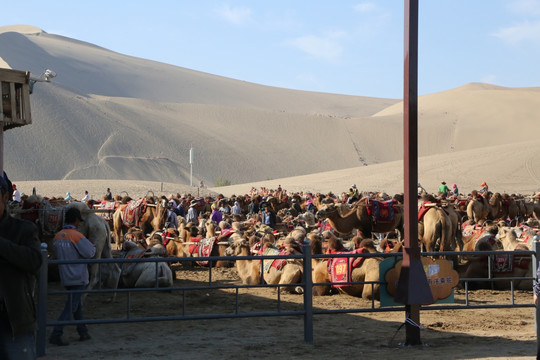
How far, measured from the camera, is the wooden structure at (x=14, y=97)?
428 inches

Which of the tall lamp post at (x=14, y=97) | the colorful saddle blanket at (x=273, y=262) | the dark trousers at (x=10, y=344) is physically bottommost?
the dark trousers at (x=10, y=344)

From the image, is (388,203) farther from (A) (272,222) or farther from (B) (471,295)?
(A) (272,222)

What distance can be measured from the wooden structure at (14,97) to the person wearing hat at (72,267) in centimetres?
257

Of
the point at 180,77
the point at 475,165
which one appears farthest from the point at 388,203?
the point at 180,77

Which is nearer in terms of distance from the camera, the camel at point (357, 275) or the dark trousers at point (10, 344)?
the dark trousers at point (10, 344)

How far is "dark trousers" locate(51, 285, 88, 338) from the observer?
335 inches

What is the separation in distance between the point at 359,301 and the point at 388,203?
17.5 ft

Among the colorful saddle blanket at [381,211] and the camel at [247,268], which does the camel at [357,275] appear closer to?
the camel at [247,268]

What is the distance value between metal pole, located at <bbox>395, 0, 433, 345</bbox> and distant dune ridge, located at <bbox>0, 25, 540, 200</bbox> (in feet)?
159

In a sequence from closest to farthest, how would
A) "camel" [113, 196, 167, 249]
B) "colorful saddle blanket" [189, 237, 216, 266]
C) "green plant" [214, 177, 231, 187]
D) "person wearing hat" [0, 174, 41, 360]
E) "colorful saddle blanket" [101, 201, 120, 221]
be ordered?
1. "person wearing hat" [0, 174, 41, 360]
2. "colorful saddle blanket" [189, 237, 216, 266]
3. "camel" [113, 196, 167, 249]
4. "colorful saddle blanket" [101, 201, 120, 221]
5. "green plant" [214, 177, 231, 187]

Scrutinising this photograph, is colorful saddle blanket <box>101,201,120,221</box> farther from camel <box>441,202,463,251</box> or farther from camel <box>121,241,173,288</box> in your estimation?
camel <box>441,202,463,251</box>

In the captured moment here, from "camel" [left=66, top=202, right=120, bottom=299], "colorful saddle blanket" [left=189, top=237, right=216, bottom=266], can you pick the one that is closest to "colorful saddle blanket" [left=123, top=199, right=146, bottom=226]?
"colorful saddle blanket" [left=189, top=237, right=216, bottom=266]

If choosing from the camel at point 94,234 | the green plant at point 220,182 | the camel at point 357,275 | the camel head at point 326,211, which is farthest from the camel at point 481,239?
the green plant at point 220,182

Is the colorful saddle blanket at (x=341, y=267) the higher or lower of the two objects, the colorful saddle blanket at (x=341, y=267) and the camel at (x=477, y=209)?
the lower
